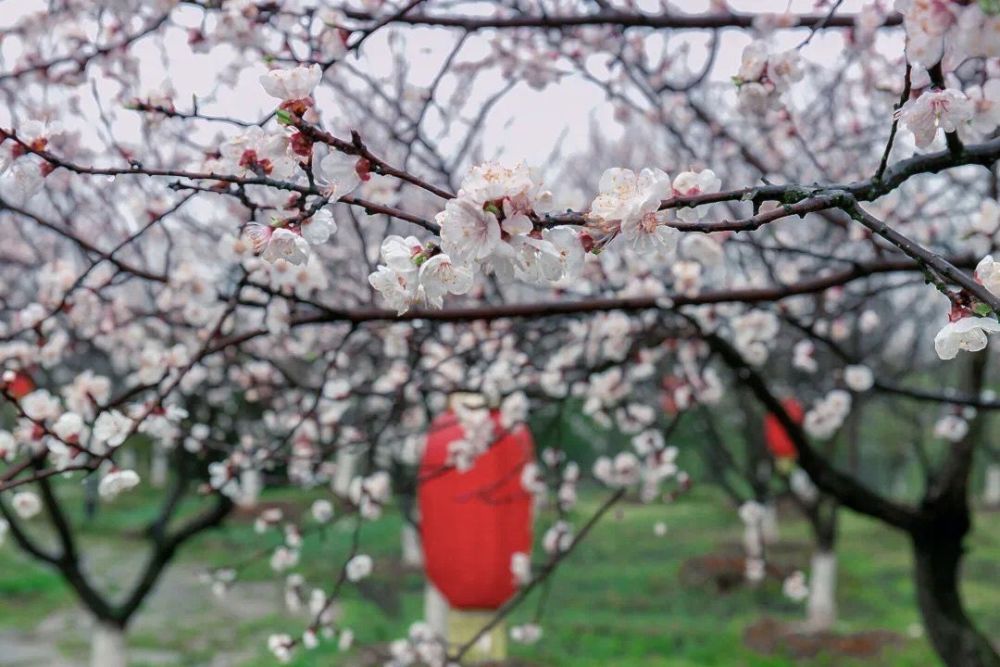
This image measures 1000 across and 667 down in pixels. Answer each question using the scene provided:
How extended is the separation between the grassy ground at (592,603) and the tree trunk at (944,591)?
9.93ft

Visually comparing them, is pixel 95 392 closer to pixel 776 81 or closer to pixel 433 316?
pixel 433 316

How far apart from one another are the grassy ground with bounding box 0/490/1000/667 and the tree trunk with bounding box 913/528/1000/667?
3.03 meters

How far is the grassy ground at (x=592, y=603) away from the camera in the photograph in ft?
20.5

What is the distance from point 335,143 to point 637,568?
868cm

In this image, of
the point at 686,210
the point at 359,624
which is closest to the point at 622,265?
the point at 686,210

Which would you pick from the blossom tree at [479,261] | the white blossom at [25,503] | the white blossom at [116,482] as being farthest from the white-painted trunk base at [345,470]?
the white blossom at [116,482]

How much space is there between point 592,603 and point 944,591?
4809 millimetres

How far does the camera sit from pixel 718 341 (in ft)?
9.05

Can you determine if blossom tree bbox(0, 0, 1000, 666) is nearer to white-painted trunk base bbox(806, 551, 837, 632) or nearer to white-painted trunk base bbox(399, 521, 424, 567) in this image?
white-painted trunk base bbox(806, 551, 837, 632)

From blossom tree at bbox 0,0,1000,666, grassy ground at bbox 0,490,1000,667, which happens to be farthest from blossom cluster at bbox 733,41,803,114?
grassy ground at bbox 0,490,1000,667

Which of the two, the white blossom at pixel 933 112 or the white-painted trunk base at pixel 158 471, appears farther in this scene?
the white-painted trunk base at pixel 158 471

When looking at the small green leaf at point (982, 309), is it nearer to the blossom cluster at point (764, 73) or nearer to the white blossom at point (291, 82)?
the white blossom at point (291, 82)

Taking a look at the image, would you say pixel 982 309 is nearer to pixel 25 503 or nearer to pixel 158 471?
pixel 25 503

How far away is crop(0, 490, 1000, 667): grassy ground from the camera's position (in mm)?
6262
